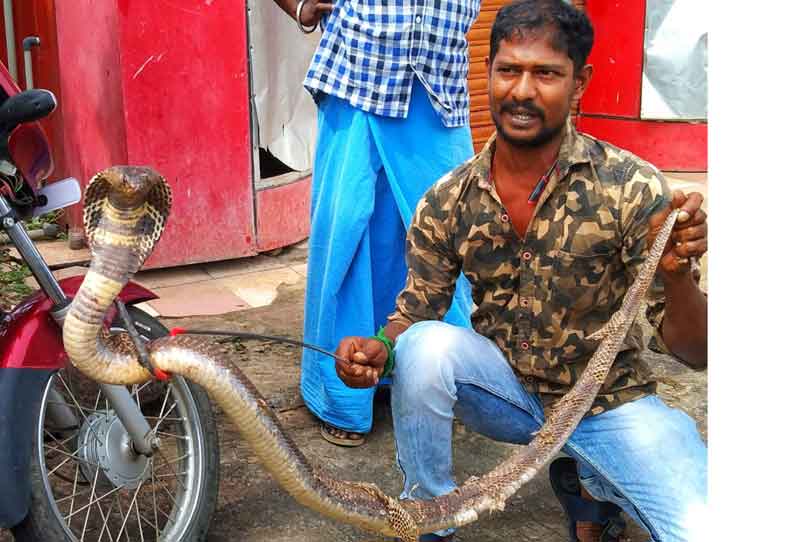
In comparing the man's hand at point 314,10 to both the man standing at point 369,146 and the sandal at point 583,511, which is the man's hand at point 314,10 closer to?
the man standing at point 369,146

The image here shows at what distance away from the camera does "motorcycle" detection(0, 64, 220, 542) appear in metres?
2.37

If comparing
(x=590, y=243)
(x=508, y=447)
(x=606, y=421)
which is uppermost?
(x=590, y=243)

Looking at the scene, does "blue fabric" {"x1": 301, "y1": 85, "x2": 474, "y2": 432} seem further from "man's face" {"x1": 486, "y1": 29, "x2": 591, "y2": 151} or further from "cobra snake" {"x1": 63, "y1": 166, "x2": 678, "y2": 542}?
"cobra snake" {"x1": 63, "y1": 166, "x2": 678, "y2": 542}

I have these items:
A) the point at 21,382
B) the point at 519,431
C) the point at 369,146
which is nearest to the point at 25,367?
the point at 21,382

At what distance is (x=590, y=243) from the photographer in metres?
2.41

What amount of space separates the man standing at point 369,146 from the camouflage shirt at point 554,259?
795 mm

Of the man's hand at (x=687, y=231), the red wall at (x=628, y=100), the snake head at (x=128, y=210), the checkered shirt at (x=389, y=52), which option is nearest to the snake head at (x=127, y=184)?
the snake head at (x=128, y=210)

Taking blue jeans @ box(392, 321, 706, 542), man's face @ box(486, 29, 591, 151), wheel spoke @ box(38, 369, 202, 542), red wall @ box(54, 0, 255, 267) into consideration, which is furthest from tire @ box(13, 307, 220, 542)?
red wall @ box(54, 0, 255, 267)

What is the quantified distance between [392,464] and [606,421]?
3.65 ft

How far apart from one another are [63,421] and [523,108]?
1.40 m

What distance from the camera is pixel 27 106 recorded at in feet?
7.81
